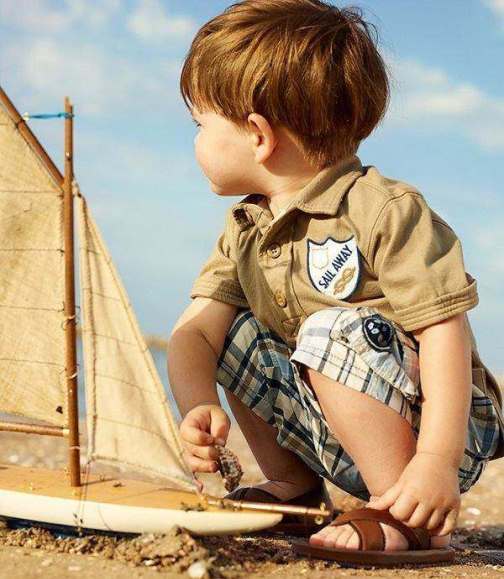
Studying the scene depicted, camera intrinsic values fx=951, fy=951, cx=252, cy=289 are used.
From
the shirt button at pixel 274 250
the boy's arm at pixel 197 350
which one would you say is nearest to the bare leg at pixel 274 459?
the boy's arm at pixel 197 350

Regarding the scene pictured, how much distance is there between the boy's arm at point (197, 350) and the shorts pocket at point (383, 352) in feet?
2.29

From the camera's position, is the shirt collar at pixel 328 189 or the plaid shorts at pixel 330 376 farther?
the shirt collar at pixel 328 189

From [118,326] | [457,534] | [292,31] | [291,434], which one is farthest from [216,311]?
[457,534]

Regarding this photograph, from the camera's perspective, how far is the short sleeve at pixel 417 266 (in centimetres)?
349

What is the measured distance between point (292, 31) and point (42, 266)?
1392 mm

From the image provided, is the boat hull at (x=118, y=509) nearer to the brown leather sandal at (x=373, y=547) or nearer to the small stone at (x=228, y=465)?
the small stone at (x=228, y=465)

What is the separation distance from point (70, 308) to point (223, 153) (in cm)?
92

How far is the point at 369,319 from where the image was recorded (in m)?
3.60

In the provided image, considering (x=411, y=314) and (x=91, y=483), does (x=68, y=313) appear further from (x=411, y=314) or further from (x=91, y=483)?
(x=411, y=314)

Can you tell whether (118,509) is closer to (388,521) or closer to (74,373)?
(74,373)

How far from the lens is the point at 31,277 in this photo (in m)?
3.68

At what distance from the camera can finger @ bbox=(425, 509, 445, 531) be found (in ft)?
11.1

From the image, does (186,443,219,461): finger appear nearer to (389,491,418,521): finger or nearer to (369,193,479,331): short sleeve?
(389,491,418,521): finger

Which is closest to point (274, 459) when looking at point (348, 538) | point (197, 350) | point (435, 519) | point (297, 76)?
point (197, 350)
